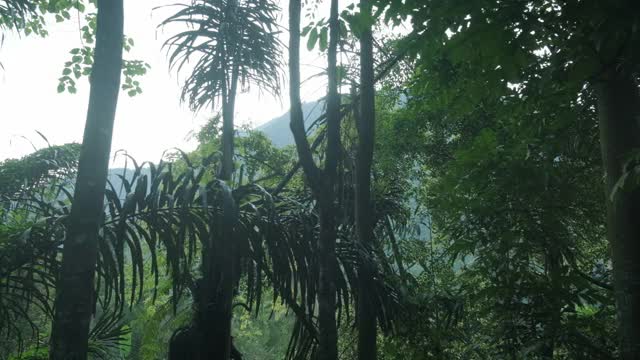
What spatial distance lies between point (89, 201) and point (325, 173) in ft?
5.85

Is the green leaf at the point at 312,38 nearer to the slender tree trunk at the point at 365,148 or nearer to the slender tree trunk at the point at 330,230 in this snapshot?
the slender tree trunk at the point at 330,230

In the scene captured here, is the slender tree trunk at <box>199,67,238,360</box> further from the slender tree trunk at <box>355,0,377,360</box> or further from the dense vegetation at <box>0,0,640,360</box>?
the slender tree trunk at <box>355,0,377,360</box>

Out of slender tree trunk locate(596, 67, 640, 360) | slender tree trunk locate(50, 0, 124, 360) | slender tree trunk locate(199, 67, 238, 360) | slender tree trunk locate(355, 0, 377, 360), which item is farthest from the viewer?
slender tree trunk locate(355, 0, 377, 360)

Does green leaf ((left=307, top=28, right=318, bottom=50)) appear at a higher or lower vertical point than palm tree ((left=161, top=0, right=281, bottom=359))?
lower

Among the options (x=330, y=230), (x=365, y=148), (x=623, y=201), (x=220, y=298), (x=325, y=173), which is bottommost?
(x=220, y=298)

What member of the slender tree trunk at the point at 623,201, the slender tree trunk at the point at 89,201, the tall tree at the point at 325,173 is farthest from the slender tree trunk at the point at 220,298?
the slender tree trunk at the point at 623,201

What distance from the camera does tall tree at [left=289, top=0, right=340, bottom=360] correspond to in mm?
3894

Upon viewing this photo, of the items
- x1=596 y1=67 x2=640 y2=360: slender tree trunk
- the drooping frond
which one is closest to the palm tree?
the drooping frond

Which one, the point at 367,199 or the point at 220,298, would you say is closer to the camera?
the point at 220,298

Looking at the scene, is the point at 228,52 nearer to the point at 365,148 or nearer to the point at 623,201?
the point at 365,148

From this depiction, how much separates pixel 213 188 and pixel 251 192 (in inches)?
12.1

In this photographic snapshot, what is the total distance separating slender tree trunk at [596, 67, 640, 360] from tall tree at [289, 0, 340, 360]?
2.00 meters

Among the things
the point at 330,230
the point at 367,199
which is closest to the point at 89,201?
the point at 330,230

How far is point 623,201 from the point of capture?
2402 mm
